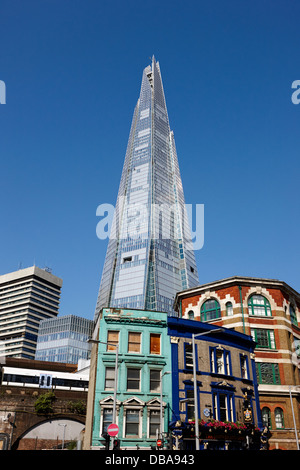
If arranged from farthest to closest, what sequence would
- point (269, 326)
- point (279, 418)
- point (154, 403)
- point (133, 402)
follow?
point (269, 326)
point (279, 418)
point (154, 403)
point (133, 402)

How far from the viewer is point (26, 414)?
73.9 m

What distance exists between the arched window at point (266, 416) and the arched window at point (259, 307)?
1011 cm

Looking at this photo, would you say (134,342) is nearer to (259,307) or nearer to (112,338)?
(112,338)

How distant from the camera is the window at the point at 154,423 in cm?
3500

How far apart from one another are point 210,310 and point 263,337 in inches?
274

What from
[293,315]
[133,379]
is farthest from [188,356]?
[293,315]

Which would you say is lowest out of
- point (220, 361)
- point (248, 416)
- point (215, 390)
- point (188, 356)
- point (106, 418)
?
point (106, 418)

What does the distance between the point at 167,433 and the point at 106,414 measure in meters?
5.23

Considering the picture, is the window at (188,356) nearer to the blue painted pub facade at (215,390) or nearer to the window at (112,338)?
the blue painted pub facade at (215,390)

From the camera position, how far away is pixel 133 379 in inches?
1441

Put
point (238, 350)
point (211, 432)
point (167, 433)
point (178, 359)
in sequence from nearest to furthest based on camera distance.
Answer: point (167, 433) → point (211, 432) → point (178, 359) → point (238, 350)

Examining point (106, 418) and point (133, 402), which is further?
point (133, 402)
